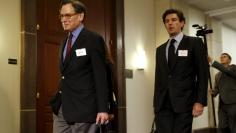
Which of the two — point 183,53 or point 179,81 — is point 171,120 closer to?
point 179,81

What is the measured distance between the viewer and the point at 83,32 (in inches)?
85.3

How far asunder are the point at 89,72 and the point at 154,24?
14.7ft

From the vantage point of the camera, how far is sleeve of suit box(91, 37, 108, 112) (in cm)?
201

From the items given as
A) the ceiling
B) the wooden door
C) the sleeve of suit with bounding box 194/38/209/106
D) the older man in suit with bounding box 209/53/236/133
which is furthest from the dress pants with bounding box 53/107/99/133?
the ceiling

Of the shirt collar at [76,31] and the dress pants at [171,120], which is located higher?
the shirt collar at [76,31]

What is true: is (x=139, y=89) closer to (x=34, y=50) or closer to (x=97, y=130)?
(x=34, y=50)

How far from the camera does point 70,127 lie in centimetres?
209

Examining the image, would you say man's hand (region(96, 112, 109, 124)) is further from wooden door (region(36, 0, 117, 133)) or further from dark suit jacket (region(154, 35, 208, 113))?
wooden door (region(36, 0, 117, 133))

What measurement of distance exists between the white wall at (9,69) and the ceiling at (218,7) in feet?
13.5

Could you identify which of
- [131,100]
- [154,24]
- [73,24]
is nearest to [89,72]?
[73,24]

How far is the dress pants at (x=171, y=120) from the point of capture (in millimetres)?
2309

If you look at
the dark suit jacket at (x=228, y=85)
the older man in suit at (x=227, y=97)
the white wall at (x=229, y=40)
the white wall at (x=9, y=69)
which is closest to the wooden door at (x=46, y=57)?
the white wall at (x=9, y=69)

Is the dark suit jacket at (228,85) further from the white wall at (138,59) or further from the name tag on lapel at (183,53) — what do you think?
the name tag on lapel at (183,53)

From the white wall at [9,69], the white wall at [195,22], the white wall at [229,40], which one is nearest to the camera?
the white wall at [9,69]
